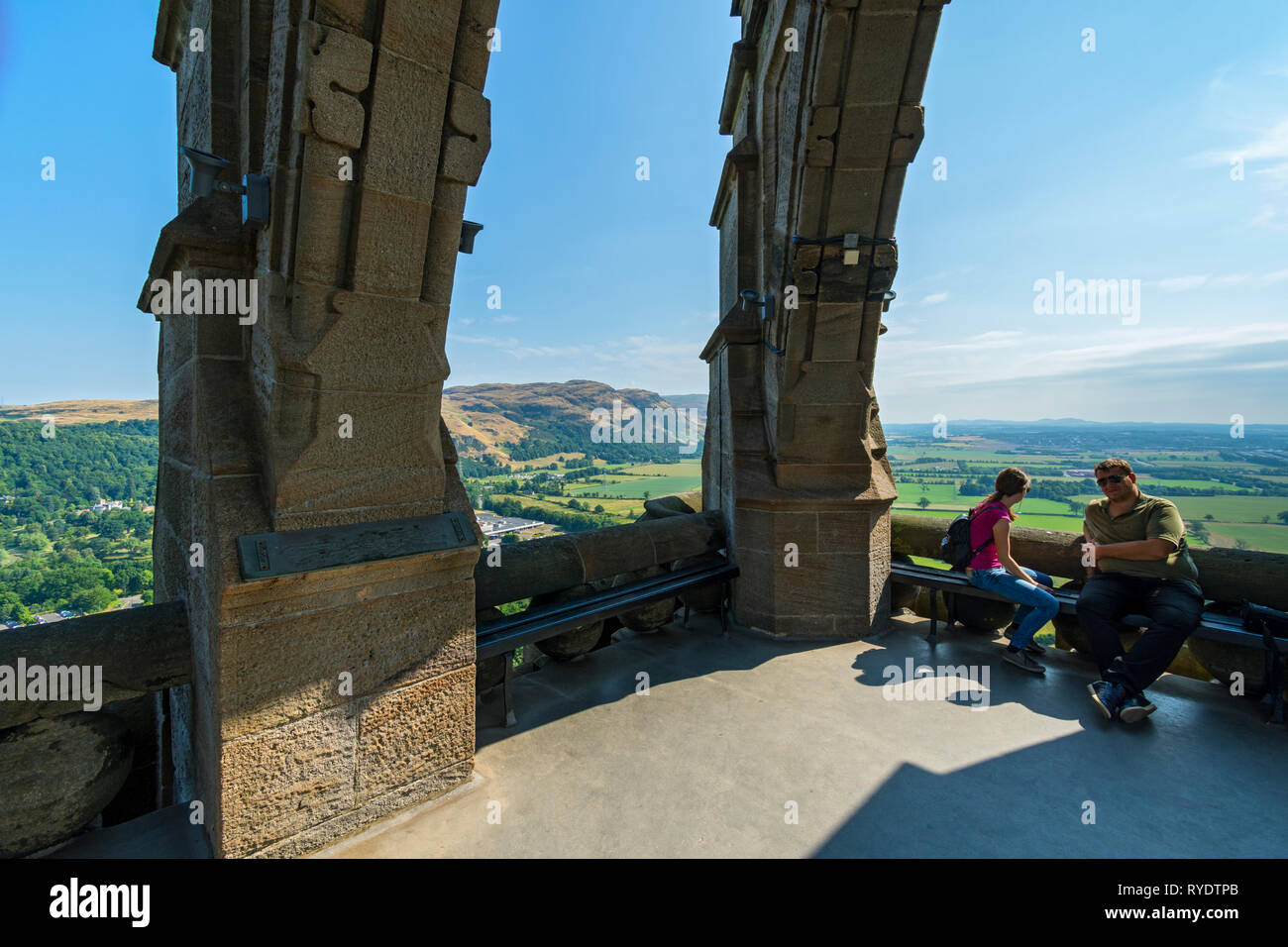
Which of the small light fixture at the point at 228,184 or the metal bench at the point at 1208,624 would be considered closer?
the small light fixture at the point at 228,184

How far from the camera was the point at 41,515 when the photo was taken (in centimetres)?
2566

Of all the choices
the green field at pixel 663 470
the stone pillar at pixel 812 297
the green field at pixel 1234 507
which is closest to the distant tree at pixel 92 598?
the stone pillar at pixel 812 297

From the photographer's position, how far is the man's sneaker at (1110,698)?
2.76m

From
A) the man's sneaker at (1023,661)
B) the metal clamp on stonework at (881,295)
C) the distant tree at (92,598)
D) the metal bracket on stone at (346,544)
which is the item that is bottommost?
the distant tree at (92,598)

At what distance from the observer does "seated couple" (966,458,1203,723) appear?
279 cm

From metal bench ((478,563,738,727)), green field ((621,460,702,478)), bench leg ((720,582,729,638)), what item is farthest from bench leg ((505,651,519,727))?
green field ((621,460,702,478))

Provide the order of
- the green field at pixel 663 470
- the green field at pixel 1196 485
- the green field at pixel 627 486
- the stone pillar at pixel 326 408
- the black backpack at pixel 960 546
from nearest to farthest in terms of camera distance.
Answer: the stone pillar at pixel 326 408
the black backpack at pixel 960 546
the green field at pixel 1196 485
the green field at pixel 627 486
the green field at pixel 663 470

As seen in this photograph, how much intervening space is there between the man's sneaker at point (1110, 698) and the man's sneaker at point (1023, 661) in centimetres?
41

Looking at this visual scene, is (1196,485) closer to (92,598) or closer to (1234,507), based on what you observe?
(1234,507)

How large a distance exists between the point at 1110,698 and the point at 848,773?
154 centimetres

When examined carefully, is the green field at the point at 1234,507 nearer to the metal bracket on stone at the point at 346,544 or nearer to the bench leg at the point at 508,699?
the bench leg at the point at 508,699

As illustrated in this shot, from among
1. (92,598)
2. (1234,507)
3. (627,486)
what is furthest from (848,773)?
(627,486)

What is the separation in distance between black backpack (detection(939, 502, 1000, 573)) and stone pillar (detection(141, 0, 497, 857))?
3.23 metres

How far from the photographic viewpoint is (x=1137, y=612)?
10.2ft
